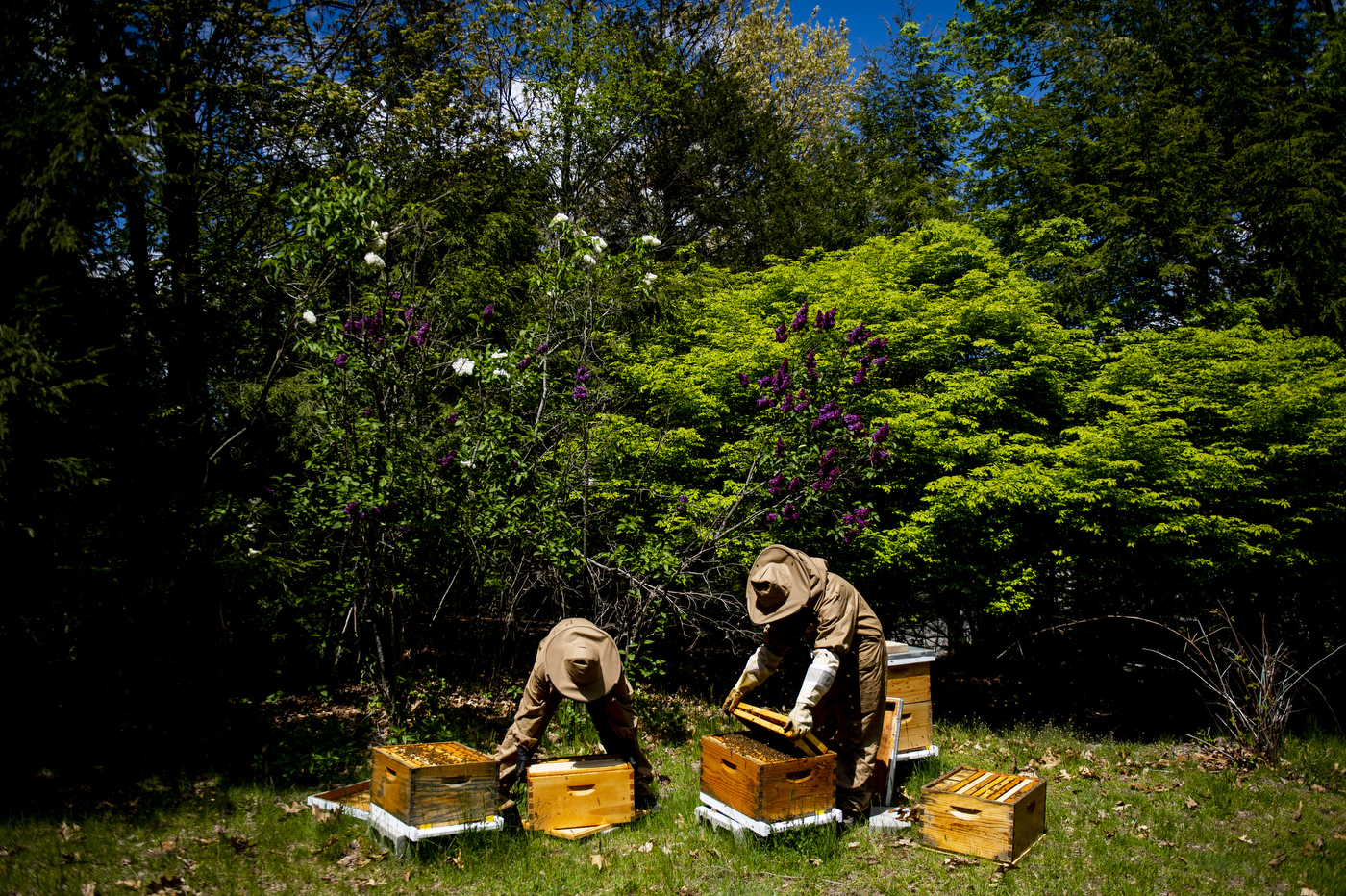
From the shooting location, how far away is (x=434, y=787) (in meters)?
4.42

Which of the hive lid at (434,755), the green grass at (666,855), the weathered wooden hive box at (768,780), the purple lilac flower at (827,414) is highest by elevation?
the purple lilac flower at (827,414)

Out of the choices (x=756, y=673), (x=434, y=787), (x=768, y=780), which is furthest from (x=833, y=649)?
(x=434, y=787)

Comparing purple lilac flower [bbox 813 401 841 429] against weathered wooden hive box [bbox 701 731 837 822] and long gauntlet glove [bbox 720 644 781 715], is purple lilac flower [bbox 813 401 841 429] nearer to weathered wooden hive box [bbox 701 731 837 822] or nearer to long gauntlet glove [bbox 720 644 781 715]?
long gauntlet glove [bbox 720 644 781 715]

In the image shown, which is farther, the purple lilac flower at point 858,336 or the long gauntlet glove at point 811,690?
the purple lilac flower at point 858,336

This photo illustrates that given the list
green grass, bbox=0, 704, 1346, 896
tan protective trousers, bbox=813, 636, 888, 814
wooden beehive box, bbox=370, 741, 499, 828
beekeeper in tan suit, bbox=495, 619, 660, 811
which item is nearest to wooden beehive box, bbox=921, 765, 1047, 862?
green grass, bbox=0, 704, 1346, 896

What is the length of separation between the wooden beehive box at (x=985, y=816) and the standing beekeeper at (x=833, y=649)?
46 cm

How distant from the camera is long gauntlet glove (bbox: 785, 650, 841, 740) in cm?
478

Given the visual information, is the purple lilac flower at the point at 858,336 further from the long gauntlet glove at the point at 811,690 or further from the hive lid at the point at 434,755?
the hive lid at the point at 434,755

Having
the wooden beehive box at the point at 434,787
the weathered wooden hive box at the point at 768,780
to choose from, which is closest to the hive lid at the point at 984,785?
the weathered wooden hive box at the point at 768,780

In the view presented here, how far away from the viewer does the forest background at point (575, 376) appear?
231 inches

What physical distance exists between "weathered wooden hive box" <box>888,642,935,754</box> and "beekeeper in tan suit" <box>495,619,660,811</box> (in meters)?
2.01

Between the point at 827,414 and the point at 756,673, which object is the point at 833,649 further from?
the point at 827,414

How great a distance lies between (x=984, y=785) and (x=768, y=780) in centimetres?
165

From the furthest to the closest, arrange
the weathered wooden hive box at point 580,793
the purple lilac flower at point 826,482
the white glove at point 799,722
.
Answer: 1. the purple lilac flower at point 826,482
2. the weathered wooden hive box at point 580,793
3. the white glove at point 799,722
